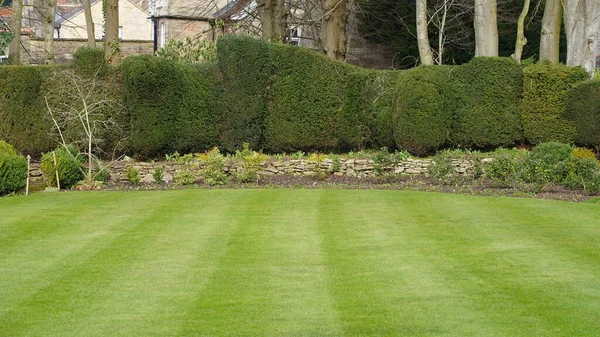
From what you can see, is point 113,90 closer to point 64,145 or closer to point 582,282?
point 64,145

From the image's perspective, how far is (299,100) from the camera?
25500 millimetres

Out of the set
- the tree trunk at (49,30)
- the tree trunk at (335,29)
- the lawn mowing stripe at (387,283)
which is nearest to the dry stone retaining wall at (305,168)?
the tree trunk at (335,29)

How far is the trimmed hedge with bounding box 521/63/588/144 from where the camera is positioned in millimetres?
24625

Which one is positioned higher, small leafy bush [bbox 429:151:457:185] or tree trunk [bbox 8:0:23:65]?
tree trunk [bbox 8:0:23:65]

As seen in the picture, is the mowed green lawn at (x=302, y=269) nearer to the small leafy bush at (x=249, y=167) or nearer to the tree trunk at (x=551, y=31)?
the small leafy bush at (x=249, y=167)

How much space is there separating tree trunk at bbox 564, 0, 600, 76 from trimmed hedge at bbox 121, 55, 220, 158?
1052 cm

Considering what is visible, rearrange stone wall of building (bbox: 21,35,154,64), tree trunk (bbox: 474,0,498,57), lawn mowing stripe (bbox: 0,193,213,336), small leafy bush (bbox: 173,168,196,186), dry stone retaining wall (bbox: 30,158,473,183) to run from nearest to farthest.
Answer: lawn mowing stripe (bbox: 0,193,213,336) → small leafy bush (bbox: 173,168,196,186) → dry stone retaining wall (bbox: 30,158,473,183) → tree trunk (bbox: 474,0,498,57) → stone wall of building (bbox: 21,35,154,64)

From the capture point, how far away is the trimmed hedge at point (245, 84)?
25.2 metres

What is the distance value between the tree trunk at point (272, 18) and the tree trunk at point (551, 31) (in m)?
8.16

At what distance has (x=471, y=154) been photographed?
24.5 meters

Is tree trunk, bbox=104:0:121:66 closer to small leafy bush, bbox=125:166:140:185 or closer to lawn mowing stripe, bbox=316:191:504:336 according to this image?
small leafy bush, bbox=125:166:140:185

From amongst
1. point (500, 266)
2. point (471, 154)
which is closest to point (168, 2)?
point (471, 154)

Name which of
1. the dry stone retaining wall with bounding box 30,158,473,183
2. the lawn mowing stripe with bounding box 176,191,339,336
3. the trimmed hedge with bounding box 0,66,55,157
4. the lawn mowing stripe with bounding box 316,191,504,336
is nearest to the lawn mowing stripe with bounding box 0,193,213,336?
the lawn mowing stripe with bounding box 176,191,339,336

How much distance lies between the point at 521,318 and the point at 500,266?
2.38 meters
